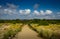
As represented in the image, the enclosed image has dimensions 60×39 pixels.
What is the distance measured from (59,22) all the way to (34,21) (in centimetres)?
745

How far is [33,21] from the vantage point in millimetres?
24141

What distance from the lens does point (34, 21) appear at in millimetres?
23484

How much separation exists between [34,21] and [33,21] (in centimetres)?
67

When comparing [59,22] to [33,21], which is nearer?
[59,22]

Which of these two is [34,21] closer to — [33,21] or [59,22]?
[33,21]

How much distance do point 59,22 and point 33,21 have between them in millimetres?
8117

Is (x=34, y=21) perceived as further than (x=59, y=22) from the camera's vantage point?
Yes

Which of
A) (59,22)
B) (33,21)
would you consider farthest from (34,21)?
(59,22)

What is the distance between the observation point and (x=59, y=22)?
1655 centimetres
